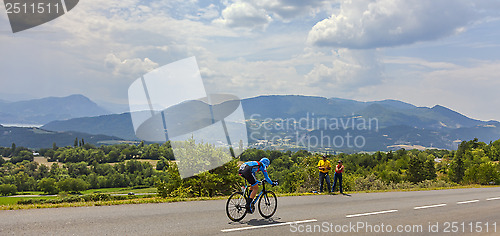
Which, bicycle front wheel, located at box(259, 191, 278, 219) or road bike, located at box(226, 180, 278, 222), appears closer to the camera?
road bike, located at box(226, 180, 278, 222)

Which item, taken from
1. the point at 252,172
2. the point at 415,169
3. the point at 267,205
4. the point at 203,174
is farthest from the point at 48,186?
the point at 252,172

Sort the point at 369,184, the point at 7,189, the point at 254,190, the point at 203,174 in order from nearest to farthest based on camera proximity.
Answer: the point at 254,190
the point at 203,174
the point at 369,184
the point at 7,189

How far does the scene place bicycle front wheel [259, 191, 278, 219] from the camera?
935 cm

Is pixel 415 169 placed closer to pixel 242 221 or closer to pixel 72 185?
pixel 242 221

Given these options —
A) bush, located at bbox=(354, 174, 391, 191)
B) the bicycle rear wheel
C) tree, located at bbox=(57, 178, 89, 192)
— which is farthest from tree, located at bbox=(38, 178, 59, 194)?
the bicycle rear wheel

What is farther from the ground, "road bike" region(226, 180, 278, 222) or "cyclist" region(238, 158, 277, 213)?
"cyclist" region(238, 158, 277, 213)

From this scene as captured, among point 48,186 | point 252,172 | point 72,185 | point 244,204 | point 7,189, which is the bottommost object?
point 7,189

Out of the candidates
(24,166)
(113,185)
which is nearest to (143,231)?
(113,185)

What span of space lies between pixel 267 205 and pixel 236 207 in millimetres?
1092

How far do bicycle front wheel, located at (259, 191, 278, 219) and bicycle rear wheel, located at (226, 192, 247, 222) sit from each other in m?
0.63

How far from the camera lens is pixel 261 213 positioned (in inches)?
369

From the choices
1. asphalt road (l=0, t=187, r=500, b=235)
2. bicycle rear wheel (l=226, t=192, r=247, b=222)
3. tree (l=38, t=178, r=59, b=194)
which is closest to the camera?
asphalt road (l=0, t=187, r=500, b=235)

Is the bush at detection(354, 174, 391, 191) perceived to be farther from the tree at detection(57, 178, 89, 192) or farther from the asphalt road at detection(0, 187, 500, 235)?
the tree at detection(57, 178, 89, 192)

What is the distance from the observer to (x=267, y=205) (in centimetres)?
945
